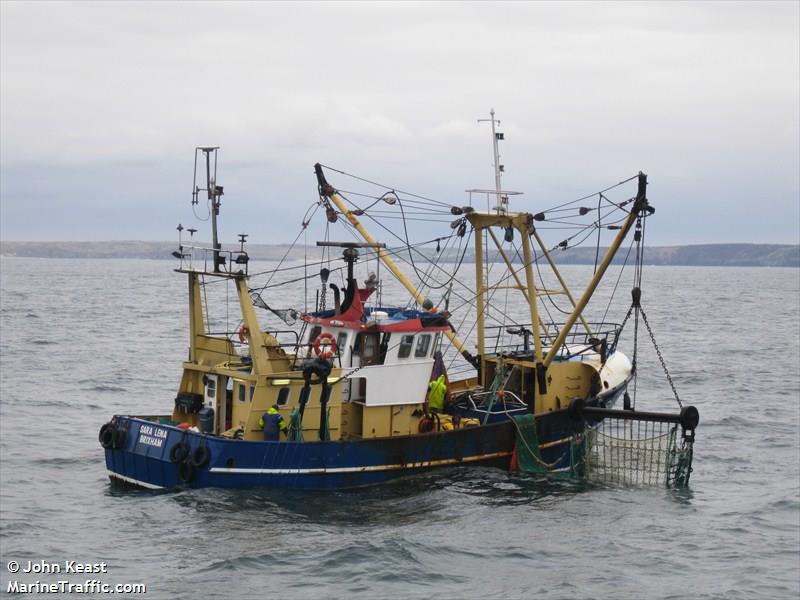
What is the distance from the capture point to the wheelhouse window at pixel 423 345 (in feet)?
83.3

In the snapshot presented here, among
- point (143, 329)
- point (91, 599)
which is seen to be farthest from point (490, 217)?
point (143, 329)

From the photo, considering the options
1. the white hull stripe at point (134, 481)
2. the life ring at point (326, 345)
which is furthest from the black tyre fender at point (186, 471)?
the life ring at point (326, 345)

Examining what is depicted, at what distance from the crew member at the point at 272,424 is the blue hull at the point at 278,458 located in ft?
0.88

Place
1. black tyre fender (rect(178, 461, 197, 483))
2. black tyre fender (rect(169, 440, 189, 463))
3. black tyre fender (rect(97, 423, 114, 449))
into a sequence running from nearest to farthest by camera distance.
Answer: black tyre fender (rect(178, 461, 197, 483)) < black tyre fender (rect(169, 440, 189, 463)) < black tyre fender (rect(97, 423, 114, 449))

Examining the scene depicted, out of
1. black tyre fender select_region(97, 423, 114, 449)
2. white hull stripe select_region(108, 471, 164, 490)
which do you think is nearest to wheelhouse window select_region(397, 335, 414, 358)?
white hull stripe select_region(108, 471, 164, 490)

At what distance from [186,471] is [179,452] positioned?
435 mm

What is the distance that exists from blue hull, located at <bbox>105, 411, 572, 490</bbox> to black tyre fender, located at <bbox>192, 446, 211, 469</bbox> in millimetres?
21

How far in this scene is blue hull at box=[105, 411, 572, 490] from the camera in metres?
22.9

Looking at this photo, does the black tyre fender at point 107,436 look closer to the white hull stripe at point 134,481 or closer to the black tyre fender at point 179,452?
the white hull stripe at point 134,481

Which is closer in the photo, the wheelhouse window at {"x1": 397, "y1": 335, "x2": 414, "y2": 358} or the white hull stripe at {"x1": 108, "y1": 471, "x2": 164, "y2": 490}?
the white hull stripe at {"x1": 108, "y1": 471, "x2": 164, "y2": 490}

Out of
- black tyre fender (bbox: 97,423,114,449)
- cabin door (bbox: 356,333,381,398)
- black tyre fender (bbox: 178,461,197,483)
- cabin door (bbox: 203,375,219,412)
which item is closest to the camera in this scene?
black tyre fender (bbox: 178,461,197,483)

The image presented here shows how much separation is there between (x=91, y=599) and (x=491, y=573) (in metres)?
6.79

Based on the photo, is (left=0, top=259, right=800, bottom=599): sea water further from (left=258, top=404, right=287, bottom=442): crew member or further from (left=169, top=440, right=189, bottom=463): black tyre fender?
(left=258, top=404, right=287, bottom=442): crew member

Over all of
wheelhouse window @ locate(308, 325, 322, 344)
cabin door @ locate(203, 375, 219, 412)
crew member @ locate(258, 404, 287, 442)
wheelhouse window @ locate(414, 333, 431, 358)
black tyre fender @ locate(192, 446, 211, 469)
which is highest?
wheelhouse window @ locate(308, 325, 322, 344)
